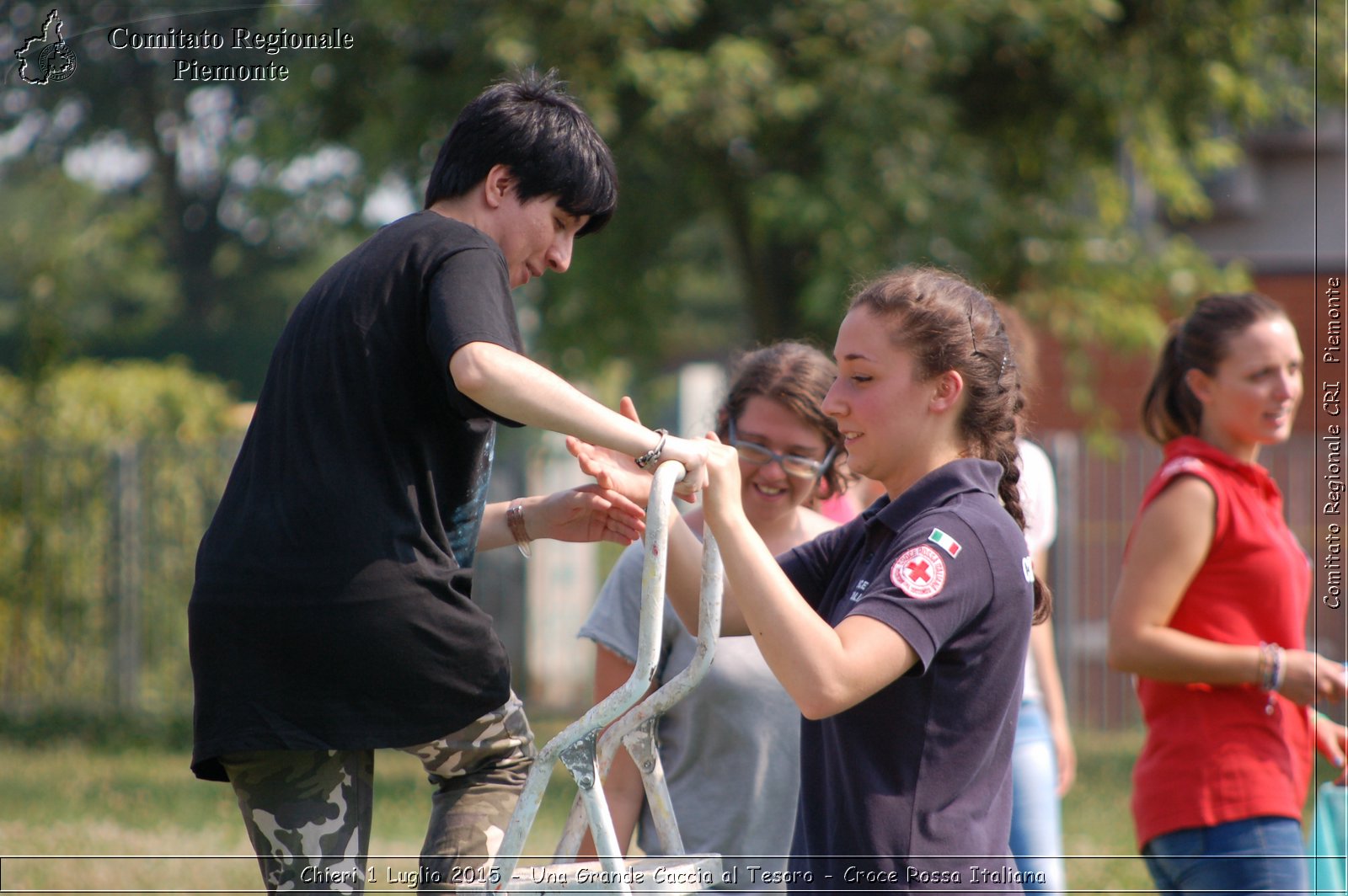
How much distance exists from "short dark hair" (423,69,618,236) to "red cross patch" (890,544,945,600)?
3.06ft

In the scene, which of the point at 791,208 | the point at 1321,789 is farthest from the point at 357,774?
the point at 791,208

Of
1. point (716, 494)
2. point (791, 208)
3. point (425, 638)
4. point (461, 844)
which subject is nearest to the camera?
point (716, 494)

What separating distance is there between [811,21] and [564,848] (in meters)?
9.01

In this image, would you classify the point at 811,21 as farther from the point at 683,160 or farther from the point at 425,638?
the point at 425,638

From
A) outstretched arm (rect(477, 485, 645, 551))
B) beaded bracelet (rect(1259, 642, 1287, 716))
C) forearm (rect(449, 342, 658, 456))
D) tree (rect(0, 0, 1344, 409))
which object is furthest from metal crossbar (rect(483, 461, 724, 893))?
tree (rect(0, 0, 1344, 409))

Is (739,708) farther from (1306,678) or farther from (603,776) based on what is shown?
(1306,678)

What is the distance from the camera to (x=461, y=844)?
7.79ft

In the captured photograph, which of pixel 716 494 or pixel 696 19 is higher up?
pixel 696 19

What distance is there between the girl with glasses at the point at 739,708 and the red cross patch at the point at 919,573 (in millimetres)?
915

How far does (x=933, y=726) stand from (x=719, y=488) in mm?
484

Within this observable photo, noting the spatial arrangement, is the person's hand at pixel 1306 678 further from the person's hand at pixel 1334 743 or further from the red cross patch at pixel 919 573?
the red cross patch at pixel 919 573

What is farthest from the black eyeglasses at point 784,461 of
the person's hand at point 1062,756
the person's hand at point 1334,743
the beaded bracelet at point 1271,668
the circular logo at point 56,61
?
the circular logo at point 56,61

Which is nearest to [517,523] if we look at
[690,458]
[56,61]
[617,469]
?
[617,469]

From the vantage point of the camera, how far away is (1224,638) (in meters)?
3.23
